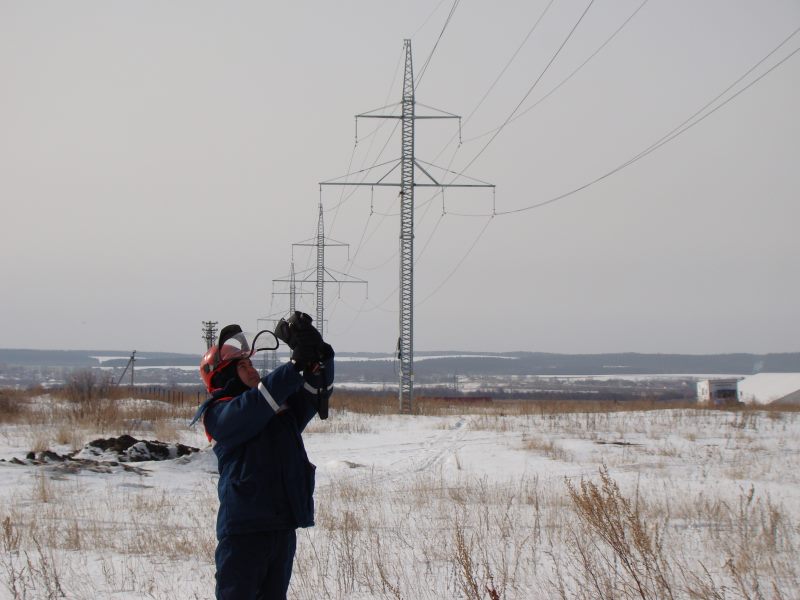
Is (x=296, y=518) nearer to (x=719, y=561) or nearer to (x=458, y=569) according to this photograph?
(x=458, y=569)

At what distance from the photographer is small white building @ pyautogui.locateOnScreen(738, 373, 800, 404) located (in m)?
89.2

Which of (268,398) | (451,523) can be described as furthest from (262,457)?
(451,523)

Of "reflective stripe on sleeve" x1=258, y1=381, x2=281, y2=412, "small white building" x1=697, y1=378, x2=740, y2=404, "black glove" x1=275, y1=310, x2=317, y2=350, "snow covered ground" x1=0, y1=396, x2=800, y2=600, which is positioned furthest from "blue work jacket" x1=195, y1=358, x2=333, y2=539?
"small white building" x1=697, y1=378, x2=740, y2=404

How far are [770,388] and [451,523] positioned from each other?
9702 cm

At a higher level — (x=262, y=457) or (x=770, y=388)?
(x=262, y=457)

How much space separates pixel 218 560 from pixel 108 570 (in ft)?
9.79

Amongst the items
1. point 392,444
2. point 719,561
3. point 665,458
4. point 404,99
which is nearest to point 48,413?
point 392,444

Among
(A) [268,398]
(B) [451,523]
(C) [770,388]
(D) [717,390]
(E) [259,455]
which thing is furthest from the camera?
(C) [770,388]

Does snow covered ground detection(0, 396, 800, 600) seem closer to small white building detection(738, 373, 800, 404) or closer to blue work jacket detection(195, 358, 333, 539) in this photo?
blue work jacket detection(195, 358, 333, 539)

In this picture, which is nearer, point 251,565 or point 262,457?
point 251,565

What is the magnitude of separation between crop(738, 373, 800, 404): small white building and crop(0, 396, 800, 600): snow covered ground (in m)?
76.3

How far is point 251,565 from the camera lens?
13.3 ft

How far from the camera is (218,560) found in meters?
4.10

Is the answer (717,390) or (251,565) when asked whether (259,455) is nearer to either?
(251,565)
